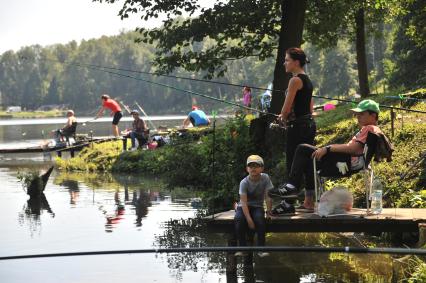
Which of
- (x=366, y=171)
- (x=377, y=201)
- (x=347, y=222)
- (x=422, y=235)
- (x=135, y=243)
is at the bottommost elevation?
(x=135, y=243)

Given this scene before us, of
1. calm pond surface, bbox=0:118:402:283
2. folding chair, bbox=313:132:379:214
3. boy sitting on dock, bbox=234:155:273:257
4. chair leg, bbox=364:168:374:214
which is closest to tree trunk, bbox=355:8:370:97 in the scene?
calm pond surface, bbox=0:118:402:283

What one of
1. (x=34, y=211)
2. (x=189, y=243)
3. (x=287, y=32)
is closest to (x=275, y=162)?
(x=287, y=32)

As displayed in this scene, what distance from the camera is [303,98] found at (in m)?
10.0

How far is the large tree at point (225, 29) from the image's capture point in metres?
18.9

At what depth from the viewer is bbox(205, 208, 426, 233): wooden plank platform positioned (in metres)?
9.37

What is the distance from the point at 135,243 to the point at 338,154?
A: 16.8 feet

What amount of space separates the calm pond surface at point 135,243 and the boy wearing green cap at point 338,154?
1.43 meters

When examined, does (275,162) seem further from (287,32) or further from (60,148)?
(60,148)

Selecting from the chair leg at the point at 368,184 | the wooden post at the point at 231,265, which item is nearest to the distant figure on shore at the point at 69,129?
the wooden post at the point at 231,265

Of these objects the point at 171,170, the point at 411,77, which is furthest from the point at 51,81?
the point at 171,170

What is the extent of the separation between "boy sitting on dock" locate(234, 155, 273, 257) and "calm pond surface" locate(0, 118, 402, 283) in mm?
832

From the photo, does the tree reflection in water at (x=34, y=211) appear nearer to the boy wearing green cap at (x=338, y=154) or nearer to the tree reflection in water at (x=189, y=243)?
the tree reflection in water at (x=189, y=243)

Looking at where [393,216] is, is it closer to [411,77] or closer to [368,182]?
[368,182]

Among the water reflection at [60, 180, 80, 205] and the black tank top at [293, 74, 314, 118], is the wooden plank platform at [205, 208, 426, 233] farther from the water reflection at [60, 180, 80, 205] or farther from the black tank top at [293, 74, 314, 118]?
the water reflection at [60, 180, 80, 205]
